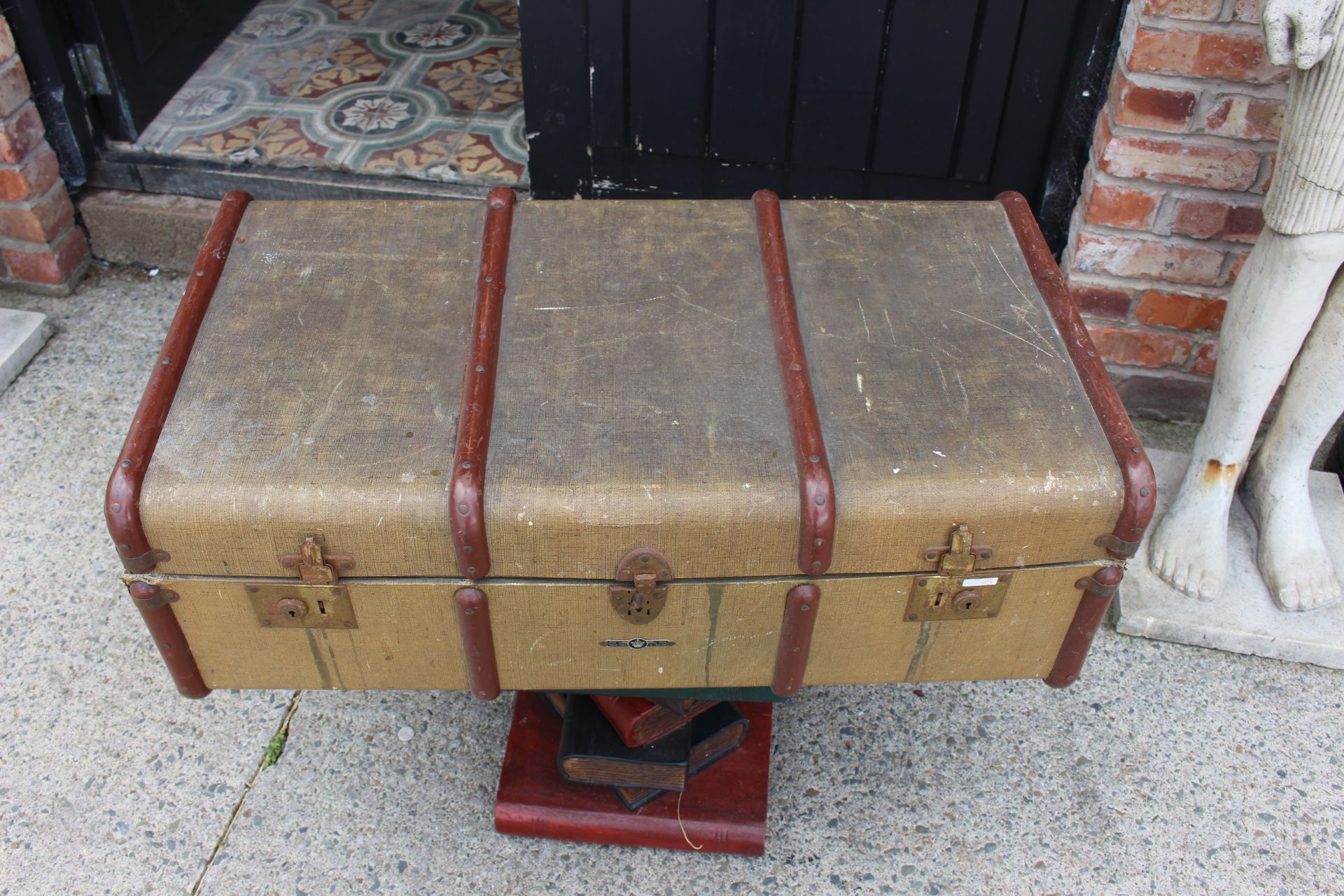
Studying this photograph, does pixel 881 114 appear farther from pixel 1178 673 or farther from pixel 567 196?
pixel 1178 673

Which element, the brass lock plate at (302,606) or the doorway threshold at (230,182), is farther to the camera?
the doorway threshold at (230,182)

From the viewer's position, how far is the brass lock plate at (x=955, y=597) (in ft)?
4.54

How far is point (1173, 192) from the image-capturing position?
2.05 m

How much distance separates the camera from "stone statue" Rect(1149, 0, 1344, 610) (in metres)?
1.52

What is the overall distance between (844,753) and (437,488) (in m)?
0.90

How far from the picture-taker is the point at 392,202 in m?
1.73

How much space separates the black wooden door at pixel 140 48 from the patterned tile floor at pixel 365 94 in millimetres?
54

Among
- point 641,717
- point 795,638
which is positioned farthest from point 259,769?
point 795,638

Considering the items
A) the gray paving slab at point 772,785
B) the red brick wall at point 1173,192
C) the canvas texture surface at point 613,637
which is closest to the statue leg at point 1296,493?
the gray paving slab at point 772,785

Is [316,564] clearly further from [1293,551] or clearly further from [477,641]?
[1293,551]

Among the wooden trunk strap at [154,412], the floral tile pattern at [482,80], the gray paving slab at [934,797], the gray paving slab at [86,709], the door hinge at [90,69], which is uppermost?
the wooden trunk strap at [154,412]

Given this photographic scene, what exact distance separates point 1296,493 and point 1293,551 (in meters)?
0.10

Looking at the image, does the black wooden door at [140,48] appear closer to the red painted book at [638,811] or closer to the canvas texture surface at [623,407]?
the canvas texture surface at [623,407]

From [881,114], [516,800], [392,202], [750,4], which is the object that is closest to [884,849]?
[516,800]
